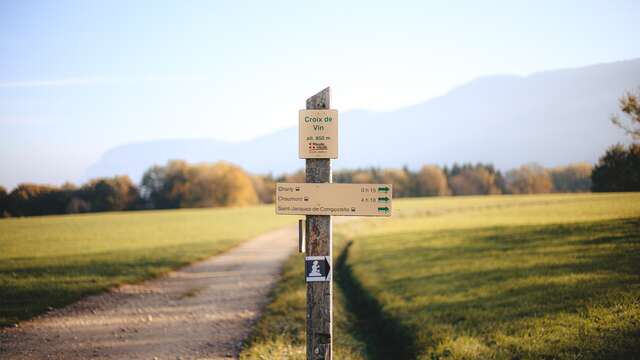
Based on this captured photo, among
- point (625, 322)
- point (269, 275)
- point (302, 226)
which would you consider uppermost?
point (302, 226)

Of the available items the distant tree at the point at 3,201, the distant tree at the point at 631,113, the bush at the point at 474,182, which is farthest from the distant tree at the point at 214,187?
the distant tree at the point at 631,113

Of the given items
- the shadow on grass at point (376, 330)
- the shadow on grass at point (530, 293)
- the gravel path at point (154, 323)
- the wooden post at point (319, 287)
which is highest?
the wooden post at point (319, 287)

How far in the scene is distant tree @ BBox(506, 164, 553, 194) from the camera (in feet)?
228

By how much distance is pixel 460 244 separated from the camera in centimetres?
2109

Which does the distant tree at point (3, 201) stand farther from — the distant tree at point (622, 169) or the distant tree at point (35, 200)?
the distant tree at point (622, 169)

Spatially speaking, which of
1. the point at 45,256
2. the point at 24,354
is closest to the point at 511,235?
→ the point at 24,354

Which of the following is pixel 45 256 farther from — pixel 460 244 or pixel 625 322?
pixel 625 322

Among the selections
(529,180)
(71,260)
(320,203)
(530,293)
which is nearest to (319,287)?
(320,203)

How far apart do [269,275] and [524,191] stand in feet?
259

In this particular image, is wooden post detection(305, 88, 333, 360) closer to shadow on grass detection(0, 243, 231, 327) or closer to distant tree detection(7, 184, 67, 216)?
shadow on grass detection(0, 243, 231, 327)

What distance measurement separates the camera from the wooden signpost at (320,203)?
509cm

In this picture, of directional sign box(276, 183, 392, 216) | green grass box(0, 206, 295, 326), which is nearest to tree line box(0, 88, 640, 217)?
Result: green grass box(0, 206, 295, 326)

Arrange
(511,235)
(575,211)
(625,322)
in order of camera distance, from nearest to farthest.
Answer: (625,322) → (511,235) → (575,211)

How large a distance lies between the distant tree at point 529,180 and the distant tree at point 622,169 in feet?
191
